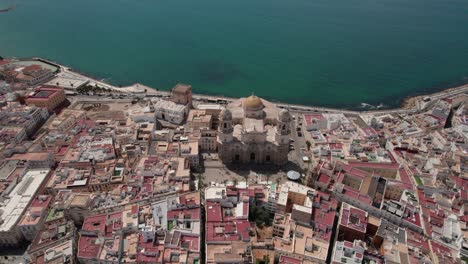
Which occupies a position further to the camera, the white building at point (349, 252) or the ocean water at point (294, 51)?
the ocean water at point (294, 51)

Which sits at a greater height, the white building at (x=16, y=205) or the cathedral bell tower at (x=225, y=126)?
the cathedral bell tower at (x=225, y=126)

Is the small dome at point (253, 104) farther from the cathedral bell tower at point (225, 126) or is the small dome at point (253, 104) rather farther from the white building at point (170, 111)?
the white building at point (170, 111)

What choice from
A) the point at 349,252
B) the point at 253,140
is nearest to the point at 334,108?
the point at 253,140

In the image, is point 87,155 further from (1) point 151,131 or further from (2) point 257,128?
(2) point 257,128

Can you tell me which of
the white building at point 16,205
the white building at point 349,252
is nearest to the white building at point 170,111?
the white building at point 16,205

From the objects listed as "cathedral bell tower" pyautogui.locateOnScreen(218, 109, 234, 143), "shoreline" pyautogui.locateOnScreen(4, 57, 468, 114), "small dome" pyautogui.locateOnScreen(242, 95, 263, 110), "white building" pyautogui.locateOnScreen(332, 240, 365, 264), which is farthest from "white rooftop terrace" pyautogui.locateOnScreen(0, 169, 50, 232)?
"white building" pyautogui.locateOnScreen(332, 240, 365, 264)

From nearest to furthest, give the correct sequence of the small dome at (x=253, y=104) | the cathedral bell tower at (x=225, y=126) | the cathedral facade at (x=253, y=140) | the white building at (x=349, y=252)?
the white building at (x=349, y=252) → the cathedral bell tower at (x=225, y=126) → the cathedral facade at (x=253, y=140) → the small dome at (x=253, y=104)

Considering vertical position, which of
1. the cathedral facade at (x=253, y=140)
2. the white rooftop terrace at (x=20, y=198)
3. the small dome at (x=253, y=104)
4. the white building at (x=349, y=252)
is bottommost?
the white building at (x=349, y=252)

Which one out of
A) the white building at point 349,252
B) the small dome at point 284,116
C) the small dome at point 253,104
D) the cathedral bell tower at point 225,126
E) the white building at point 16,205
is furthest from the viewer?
the small dome at point 253,104
